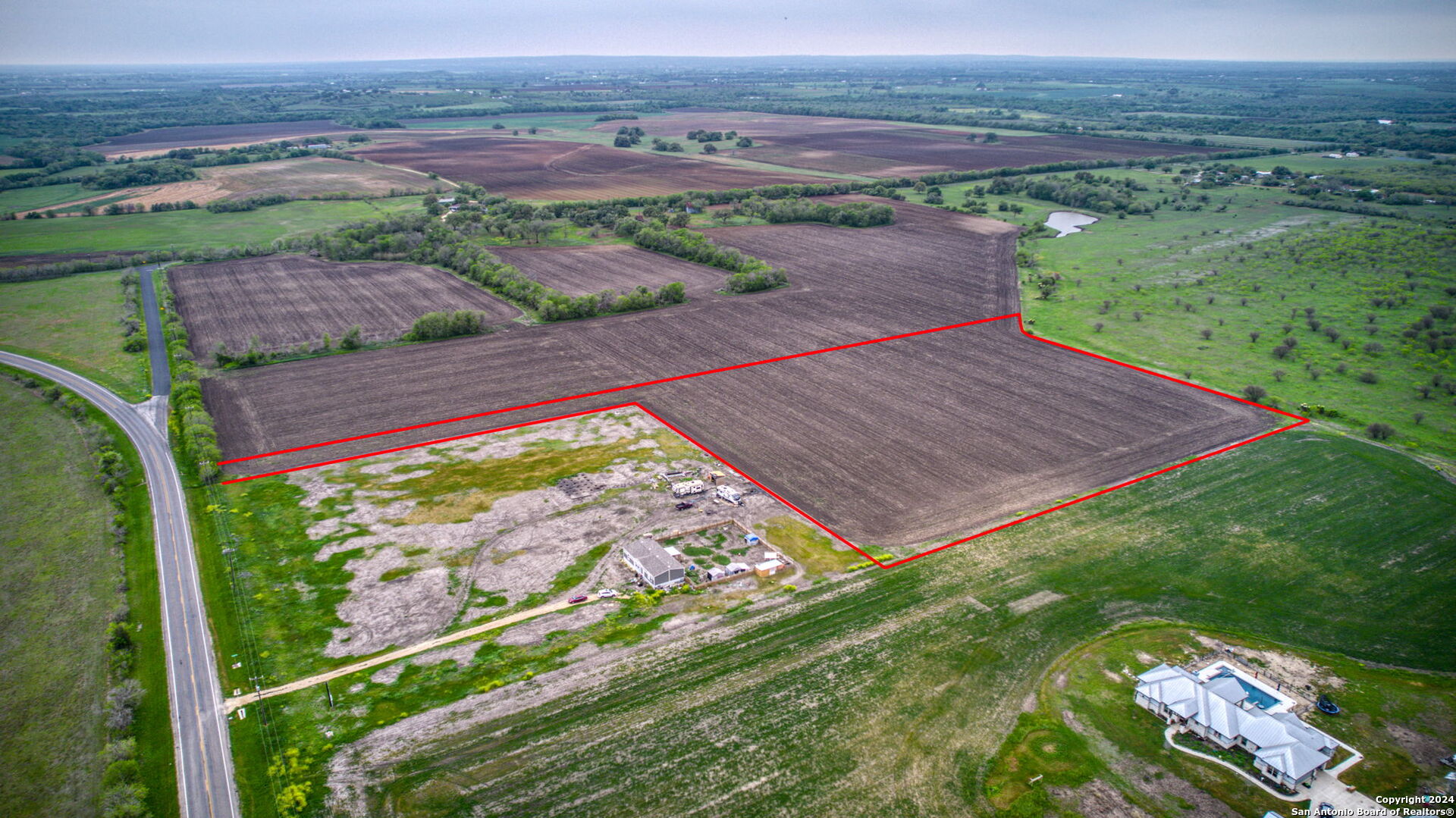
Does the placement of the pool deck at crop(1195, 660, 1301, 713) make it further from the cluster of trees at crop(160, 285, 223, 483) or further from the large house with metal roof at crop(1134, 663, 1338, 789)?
the cluster of trees at crop(160, 285, 223, 483)

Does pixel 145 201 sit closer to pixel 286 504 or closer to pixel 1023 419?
pixel 286 504

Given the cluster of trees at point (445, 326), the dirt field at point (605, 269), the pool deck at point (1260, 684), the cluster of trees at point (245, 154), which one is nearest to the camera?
the pool deck at point (1260, 684)

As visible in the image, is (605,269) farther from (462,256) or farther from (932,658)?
(932,658)

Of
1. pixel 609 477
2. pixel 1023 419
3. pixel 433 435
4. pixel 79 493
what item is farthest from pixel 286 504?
pixel 1023 419

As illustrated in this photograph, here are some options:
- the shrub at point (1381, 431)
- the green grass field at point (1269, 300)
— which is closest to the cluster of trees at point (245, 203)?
the green grass field at point (1269, 300)

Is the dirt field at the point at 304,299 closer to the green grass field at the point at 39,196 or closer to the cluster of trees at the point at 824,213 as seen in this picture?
the cluster of trees at the point at 824,213

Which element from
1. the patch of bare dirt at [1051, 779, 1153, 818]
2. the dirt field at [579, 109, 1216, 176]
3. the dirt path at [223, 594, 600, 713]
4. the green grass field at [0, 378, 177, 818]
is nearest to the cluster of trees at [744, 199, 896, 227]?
the dirt field at [579, 109, 1216, 176]
